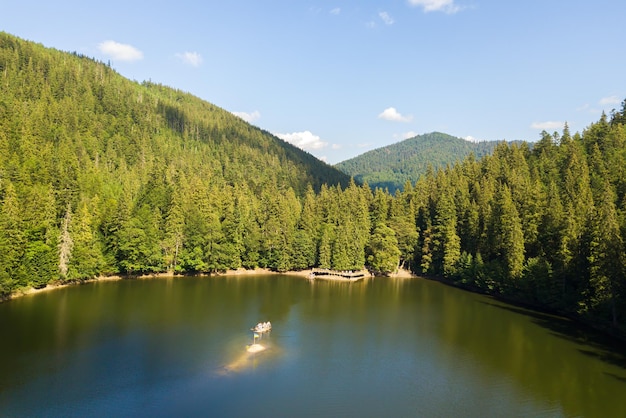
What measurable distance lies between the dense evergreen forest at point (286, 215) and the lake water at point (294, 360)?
708cm

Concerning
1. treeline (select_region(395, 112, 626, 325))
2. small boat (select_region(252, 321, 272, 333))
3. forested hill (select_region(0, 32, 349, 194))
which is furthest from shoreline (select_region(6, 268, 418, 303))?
small boat (select_region(252, 321, 272, 333))

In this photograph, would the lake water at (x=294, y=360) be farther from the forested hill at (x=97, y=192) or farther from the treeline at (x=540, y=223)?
the forested hill at (x=97, y=192)

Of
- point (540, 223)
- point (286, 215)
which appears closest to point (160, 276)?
point (286, 215)

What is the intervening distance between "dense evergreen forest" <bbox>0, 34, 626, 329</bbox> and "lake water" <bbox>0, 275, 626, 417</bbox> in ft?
23.2

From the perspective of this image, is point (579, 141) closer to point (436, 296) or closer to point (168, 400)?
point (436, 296)

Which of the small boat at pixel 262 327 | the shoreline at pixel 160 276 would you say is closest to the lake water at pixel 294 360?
the small boat at pixel 262 327

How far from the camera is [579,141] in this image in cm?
10388

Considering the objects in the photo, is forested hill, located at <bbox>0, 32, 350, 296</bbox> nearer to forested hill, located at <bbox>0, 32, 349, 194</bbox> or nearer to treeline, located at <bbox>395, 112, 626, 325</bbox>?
forested hill, located at <bbox>0, 32, 349, 194</bbox>

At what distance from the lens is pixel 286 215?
324 ft

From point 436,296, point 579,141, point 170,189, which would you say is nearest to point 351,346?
point 436,296

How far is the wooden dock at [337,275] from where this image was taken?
90.4 m

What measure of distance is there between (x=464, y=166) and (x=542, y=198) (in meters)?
42.3

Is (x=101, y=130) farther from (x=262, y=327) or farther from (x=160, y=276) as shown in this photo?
(x=262, y=327)

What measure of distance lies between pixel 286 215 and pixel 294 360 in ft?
195
